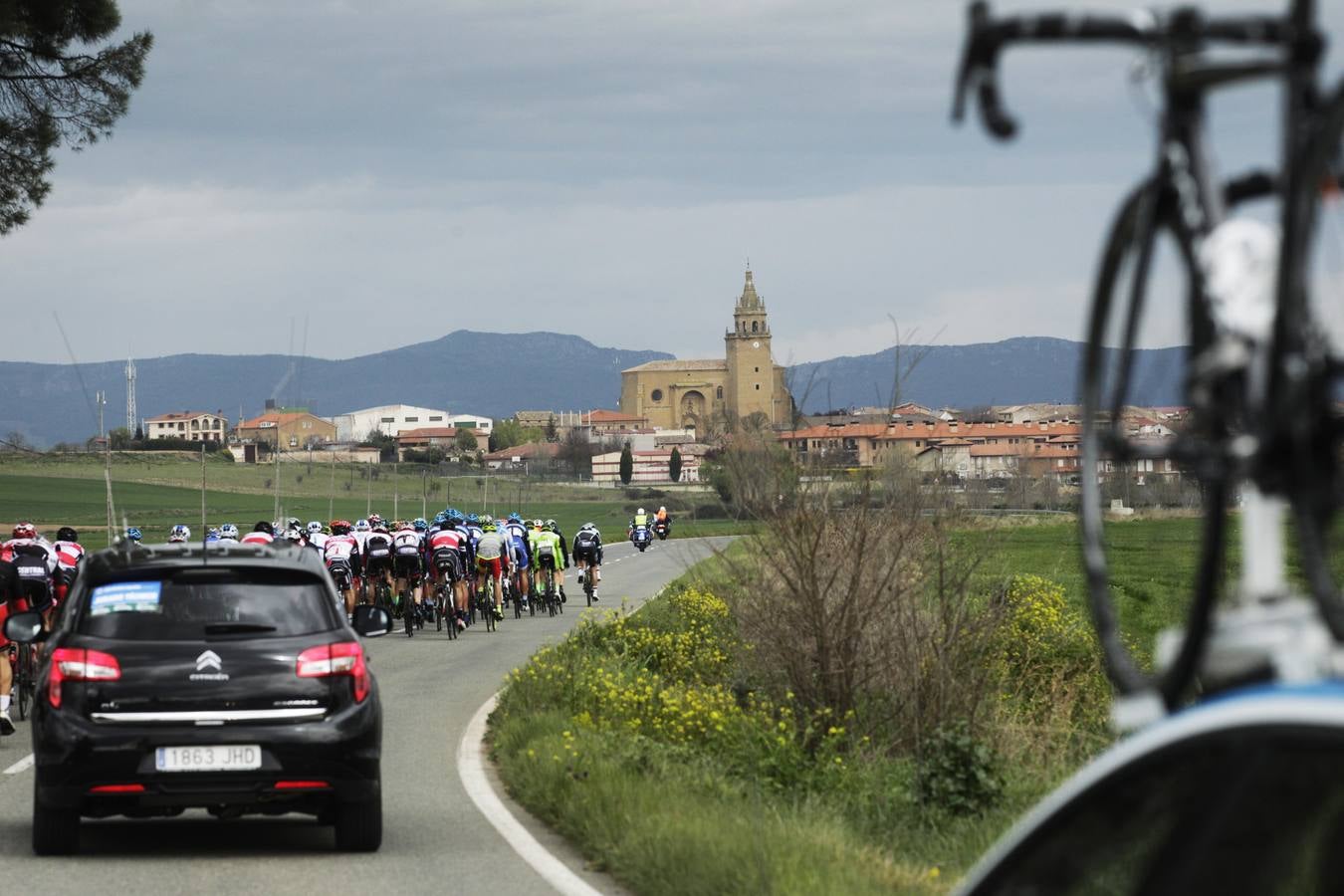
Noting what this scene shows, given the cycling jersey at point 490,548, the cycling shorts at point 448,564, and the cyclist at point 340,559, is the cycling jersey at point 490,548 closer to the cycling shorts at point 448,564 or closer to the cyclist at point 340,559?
the cycling shorts at point 448,564

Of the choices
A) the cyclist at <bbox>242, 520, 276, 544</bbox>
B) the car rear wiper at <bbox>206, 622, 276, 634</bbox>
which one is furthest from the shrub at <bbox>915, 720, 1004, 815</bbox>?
the cyclist at <bbox>242, 520, 276, 544</bbox>

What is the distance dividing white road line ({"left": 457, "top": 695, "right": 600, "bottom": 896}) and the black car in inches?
34.9

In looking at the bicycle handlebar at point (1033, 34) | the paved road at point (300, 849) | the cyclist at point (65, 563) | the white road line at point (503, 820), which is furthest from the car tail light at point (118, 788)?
the cyclist at point (65, 563)

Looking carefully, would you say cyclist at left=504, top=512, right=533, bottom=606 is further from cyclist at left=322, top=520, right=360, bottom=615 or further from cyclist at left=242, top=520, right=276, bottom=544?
cyclist at left=242, top=520, right=276, bottom=544

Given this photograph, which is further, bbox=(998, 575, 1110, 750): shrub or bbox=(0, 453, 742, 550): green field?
bbox=(0, 453, 742, 550): green field

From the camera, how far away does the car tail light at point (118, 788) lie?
404 inches

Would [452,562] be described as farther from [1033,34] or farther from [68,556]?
[1033,34]

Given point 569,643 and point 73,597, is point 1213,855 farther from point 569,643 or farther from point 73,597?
point 569,643

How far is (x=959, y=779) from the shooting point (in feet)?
42.0

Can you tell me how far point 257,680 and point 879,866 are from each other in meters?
3.22

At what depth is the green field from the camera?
99.4 meters

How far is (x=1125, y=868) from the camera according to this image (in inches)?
103

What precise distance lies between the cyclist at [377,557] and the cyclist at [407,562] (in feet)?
0.40

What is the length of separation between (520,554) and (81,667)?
26.0m
